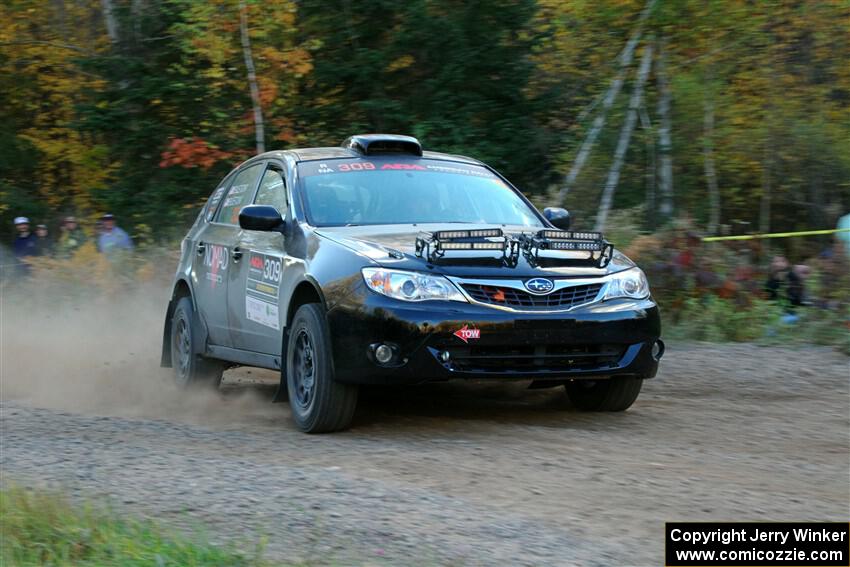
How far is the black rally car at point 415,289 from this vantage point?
263 inches

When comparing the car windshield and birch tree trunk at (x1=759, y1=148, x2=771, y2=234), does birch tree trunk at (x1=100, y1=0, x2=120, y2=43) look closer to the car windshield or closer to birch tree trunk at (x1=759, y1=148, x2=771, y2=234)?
birch tree trunk at (x1=759, y1=148, x2=771, y2=234)

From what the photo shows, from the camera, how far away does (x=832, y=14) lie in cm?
1944

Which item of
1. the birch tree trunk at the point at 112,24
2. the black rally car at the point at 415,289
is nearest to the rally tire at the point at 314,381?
the black rally car at the point at 415,289

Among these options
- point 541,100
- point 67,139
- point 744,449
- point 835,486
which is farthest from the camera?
point 67,139

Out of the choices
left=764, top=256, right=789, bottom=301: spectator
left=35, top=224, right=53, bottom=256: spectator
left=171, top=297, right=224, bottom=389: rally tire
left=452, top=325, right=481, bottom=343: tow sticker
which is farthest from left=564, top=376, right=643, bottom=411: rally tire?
left=35, top=224, right=53, bottom=256: spectator

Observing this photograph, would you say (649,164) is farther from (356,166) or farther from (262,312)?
(262,312)

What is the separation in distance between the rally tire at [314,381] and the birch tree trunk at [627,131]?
10.3m

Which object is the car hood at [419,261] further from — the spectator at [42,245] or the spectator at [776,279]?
the spectator at [42,245]

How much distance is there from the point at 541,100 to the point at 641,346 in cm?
1326

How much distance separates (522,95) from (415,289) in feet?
44.6

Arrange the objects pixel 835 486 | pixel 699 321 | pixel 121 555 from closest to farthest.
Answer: pixel 121 555
pixel 835 486
pixel 699 321

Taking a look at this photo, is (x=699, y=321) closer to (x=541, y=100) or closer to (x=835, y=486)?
(x=835, y=486)

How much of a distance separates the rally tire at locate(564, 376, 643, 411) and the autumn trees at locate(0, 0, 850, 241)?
318 inches

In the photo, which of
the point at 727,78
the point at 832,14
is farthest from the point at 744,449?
the point at 832,14
